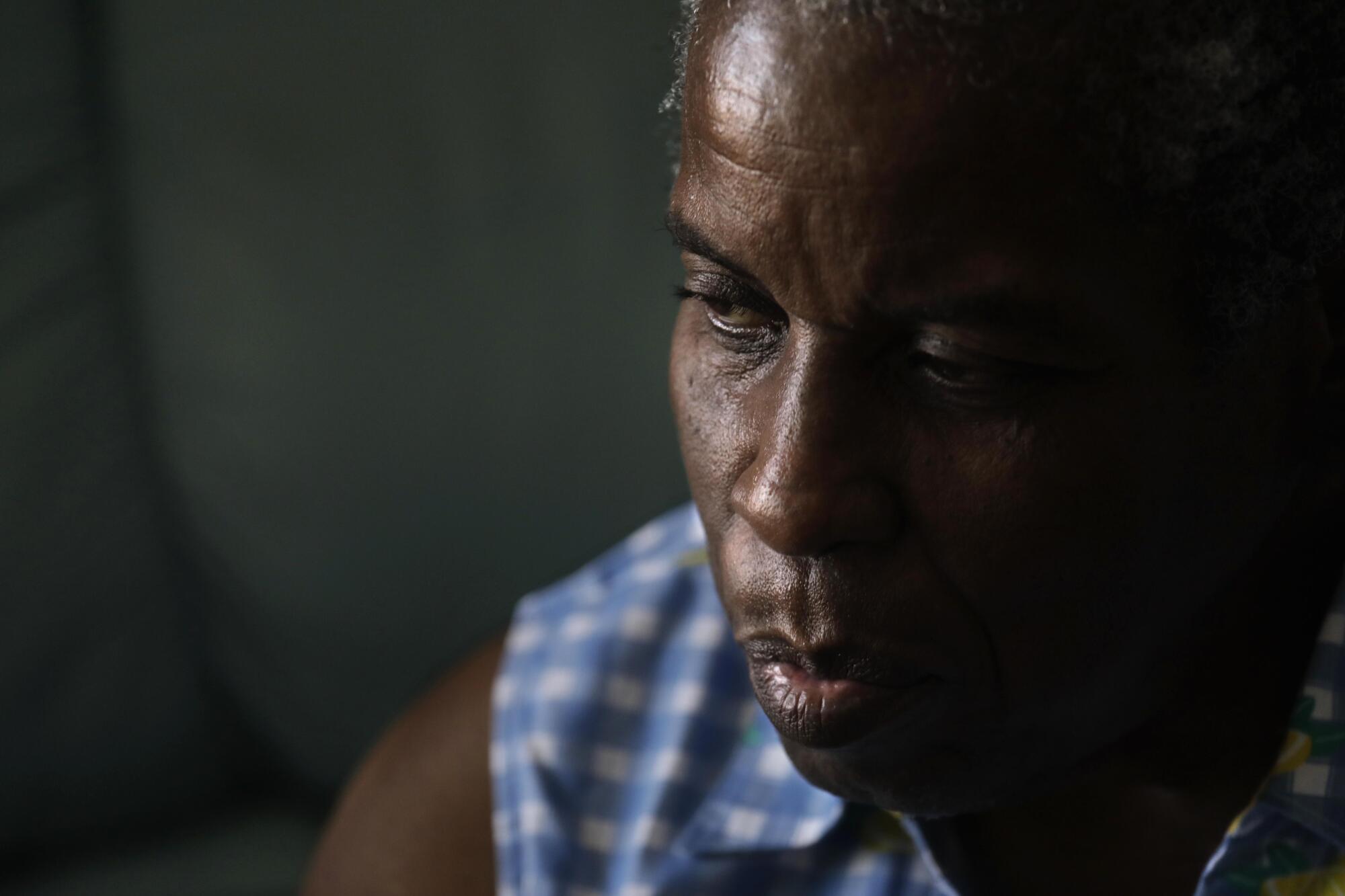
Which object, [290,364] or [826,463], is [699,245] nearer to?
[826,463]

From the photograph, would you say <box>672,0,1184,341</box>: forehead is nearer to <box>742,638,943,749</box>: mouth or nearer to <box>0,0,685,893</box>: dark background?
<box>742,638,943,749</box>: mouth

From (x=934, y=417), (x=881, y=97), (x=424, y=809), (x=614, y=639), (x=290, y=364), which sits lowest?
(x=424, y=809)

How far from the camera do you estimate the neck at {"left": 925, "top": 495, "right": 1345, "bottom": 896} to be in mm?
728

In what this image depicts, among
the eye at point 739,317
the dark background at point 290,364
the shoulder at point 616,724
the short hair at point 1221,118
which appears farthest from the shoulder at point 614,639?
the short hair at point 1221,118

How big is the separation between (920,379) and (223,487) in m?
0.68

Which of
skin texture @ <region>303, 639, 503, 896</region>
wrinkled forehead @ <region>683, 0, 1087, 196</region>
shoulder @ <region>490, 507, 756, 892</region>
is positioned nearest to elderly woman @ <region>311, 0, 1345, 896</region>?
wrinkled forehead @ <region>683, 0, 1087, 196</region>

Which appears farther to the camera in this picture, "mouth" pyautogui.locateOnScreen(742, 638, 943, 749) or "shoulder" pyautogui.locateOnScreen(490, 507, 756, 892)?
"shoulder" pyautogui.locateOnScreen(490, 507, 756, 892)

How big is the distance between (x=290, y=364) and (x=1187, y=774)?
657mm

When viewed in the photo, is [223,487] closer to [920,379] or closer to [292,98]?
[292,98]

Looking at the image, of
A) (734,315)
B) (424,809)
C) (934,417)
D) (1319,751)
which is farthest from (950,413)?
(424,809)

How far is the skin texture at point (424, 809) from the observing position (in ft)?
3.00

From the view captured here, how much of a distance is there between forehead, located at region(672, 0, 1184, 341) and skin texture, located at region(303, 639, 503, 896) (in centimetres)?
46

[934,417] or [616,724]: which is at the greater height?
[934,417]

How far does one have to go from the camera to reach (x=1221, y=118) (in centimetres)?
57
